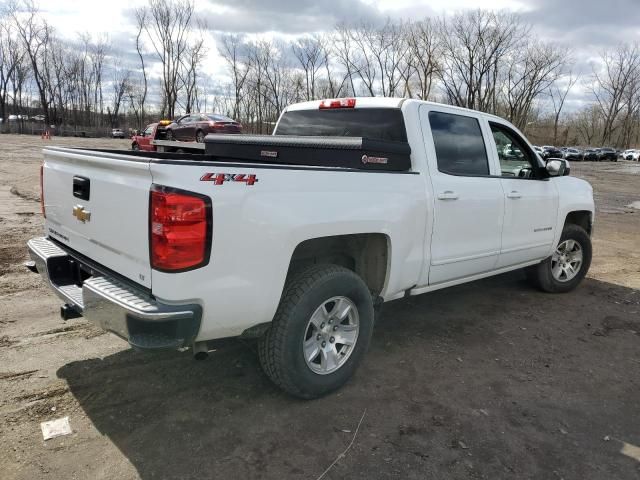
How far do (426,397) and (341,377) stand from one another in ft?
1.94

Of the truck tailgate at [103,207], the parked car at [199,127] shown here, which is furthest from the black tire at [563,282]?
the parked car at [199,127]

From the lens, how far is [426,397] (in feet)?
10.9

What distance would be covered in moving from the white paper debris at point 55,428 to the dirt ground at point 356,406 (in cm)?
4

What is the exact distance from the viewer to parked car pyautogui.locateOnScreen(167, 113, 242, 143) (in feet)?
67.8

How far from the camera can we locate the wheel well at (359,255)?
3312mm

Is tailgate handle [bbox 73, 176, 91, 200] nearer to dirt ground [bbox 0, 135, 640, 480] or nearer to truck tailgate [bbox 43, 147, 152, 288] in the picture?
truck tailgate [bbox 43, 147, 152, 288]

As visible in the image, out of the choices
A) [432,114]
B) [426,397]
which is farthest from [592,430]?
[432,114]

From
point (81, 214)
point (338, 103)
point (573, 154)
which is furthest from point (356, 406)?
point (573, 154)

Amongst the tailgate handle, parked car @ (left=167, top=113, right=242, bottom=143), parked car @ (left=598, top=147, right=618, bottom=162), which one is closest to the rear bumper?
the tailgate handle

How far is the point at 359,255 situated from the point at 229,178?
1379mm

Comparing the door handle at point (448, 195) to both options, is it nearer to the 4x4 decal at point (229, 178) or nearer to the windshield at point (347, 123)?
the windshield at point (347, 123)

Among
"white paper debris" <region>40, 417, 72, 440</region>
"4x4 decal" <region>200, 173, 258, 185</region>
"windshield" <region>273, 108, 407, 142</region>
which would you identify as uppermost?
"windshield" <region>273, 108, 407, 142</region>

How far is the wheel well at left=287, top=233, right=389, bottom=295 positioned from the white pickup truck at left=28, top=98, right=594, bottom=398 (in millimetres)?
11

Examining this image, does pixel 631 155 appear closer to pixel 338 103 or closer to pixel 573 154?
pixel 573 154
